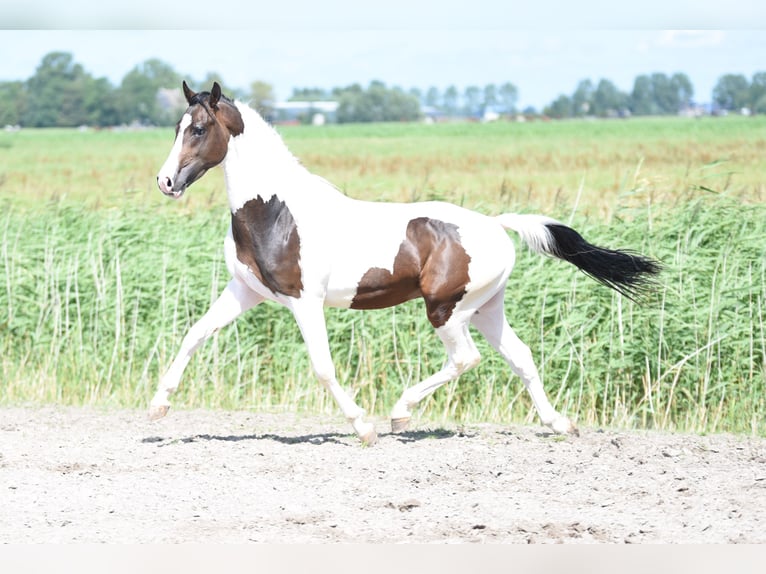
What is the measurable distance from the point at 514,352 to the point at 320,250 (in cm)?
138

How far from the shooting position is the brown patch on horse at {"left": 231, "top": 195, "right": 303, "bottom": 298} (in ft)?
19.5

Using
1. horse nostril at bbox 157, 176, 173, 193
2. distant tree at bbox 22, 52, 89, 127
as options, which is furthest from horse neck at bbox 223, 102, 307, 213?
distant tree at bbox 22, 52, 89, 127

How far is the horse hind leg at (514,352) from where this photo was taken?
643cm

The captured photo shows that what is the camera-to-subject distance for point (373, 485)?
5.34 m

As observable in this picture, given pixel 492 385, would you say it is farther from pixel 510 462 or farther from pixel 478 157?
pixel 478 157

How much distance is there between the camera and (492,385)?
26.6 feet

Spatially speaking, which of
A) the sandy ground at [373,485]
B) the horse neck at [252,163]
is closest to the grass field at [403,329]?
the sandy ground at [373,485]

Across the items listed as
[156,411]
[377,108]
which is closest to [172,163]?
[156,411]

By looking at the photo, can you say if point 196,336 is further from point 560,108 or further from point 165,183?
point 560,108

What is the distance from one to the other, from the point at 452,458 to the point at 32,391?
4190 millimetres

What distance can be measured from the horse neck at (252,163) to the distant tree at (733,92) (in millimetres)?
47933

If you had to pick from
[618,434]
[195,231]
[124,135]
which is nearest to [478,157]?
[124,135]

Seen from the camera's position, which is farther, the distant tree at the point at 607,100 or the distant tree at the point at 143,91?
the distant tree at the point at 607,100

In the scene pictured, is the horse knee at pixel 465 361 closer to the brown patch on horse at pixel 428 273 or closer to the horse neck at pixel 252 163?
the brown patch on horse at pixel 428 273
